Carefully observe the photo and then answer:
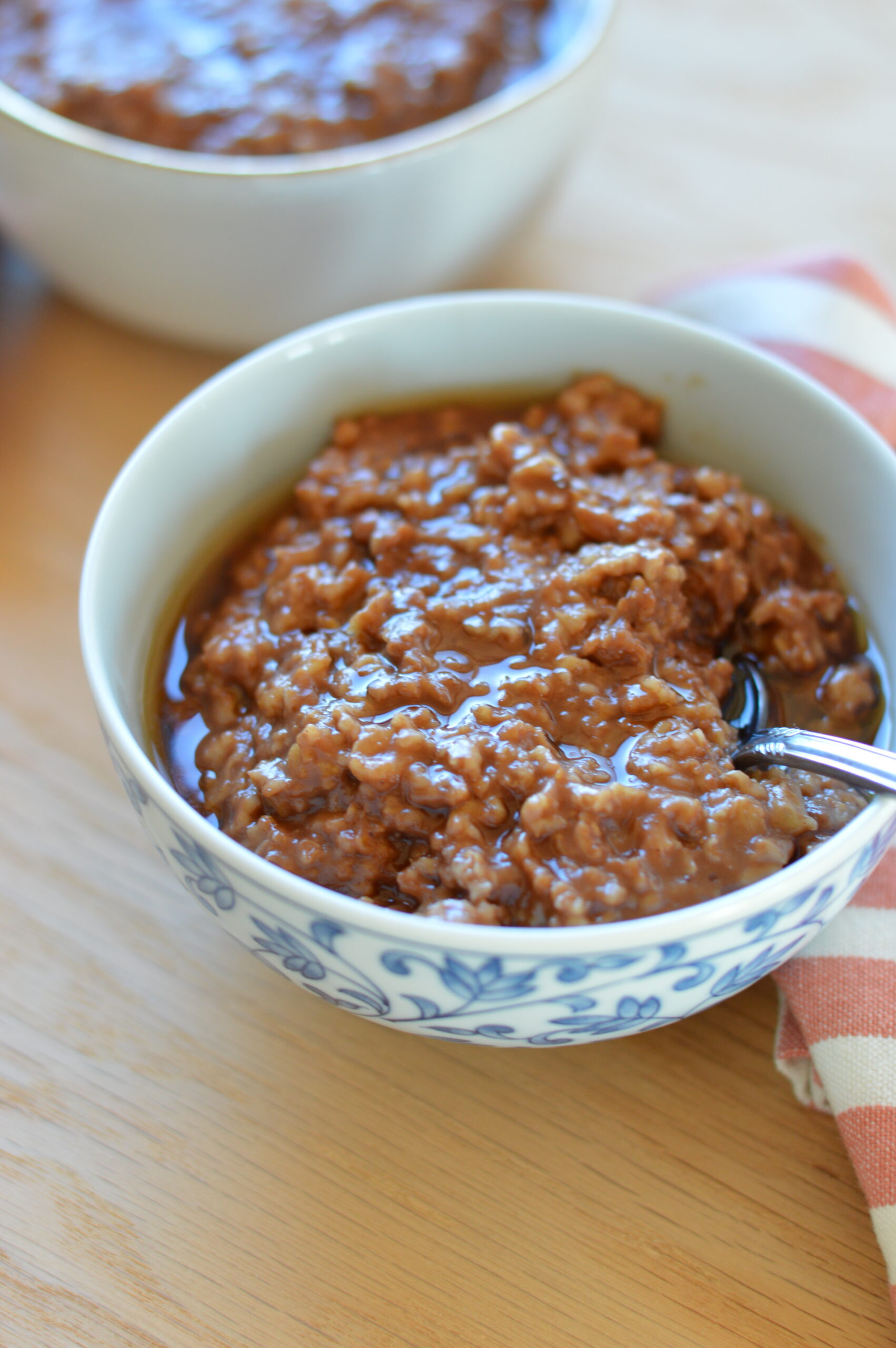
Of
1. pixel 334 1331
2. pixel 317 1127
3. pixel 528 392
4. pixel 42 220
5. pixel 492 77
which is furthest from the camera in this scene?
pixel 492 77

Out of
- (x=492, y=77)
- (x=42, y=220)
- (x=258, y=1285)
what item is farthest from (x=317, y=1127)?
(x=492, y=77)

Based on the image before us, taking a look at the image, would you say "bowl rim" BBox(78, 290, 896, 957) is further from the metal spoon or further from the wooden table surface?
the wooden table surface

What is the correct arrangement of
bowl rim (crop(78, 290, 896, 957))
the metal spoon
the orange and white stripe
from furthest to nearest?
the orange and white stripe, the metal spoon, bowl rim (crop(78, 290, 896, 957))

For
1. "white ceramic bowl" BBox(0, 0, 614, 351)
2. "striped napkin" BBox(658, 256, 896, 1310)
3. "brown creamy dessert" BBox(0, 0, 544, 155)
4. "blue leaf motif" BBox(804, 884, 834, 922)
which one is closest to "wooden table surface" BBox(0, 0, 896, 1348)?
"striped napkin" BBox(658, 256, 896, 1310)

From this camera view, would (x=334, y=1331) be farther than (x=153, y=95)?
No

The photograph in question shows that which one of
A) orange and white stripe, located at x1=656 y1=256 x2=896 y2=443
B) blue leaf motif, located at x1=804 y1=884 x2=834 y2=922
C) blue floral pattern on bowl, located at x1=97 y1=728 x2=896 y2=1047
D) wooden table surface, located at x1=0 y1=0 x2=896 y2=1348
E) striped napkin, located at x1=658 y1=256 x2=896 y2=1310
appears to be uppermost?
orange and white stripe, located at x1=656 y1=256 x2=896 y2=443

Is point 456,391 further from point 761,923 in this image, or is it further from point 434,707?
point 761,923

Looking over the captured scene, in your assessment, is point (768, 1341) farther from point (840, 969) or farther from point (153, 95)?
point (153, 95)

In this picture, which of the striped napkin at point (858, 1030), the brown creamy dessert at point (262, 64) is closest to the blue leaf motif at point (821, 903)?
the striped napkin at point (858, 1030)

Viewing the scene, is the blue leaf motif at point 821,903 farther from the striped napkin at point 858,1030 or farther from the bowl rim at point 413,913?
the striped napkin at point 858,1030
